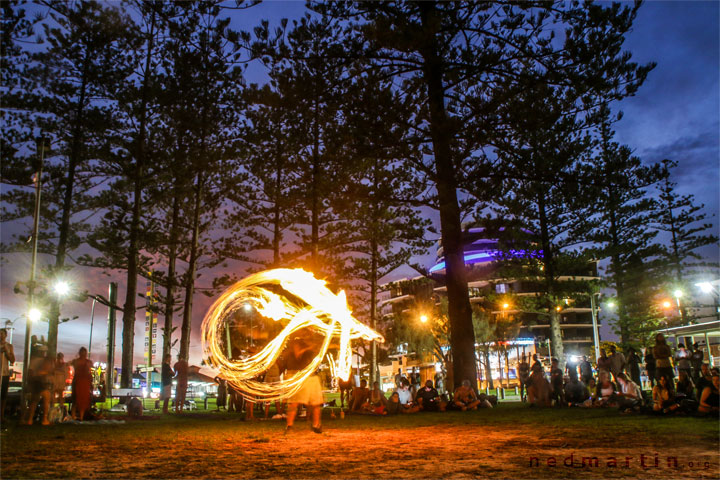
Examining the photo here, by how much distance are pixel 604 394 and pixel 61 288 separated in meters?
17.7

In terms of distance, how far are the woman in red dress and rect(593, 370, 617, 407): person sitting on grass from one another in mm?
12913

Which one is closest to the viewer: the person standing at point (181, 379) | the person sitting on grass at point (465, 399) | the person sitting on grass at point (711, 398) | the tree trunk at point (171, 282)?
the person sitting on grass at point (711, 398)

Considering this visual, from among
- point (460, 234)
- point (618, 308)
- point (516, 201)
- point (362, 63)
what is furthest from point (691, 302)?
point (362, 63)

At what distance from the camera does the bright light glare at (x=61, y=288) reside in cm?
2014

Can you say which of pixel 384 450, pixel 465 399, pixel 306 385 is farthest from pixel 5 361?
pixel 465 399

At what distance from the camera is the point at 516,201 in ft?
97.8

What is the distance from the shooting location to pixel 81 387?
45.3 ft

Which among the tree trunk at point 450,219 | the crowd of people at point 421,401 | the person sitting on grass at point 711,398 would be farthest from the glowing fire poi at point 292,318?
the person sitting on grass at point 711,398

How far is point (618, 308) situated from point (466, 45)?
3039 centimetres

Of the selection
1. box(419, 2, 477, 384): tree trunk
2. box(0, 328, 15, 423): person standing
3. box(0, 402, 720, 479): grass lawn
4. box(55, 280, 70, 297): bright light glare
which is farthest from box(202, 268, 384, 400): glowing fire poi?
box(55, 280, 70, 297): bright light glare

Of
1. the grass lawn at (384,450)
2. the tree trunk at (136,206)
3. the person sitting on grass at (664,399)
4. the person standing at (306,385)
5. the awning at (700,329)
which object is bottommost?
the grass lawn at (384,450)

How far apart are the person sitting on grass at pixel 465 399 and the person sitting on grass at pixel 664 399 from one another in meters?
5.27

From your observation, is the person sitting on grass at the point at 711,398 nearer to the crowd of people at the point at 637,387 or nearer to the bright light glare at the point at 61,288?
the crowd of people at the point at 637,387

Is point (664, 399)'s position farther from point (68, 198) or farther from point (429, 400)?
point (68, 198)
